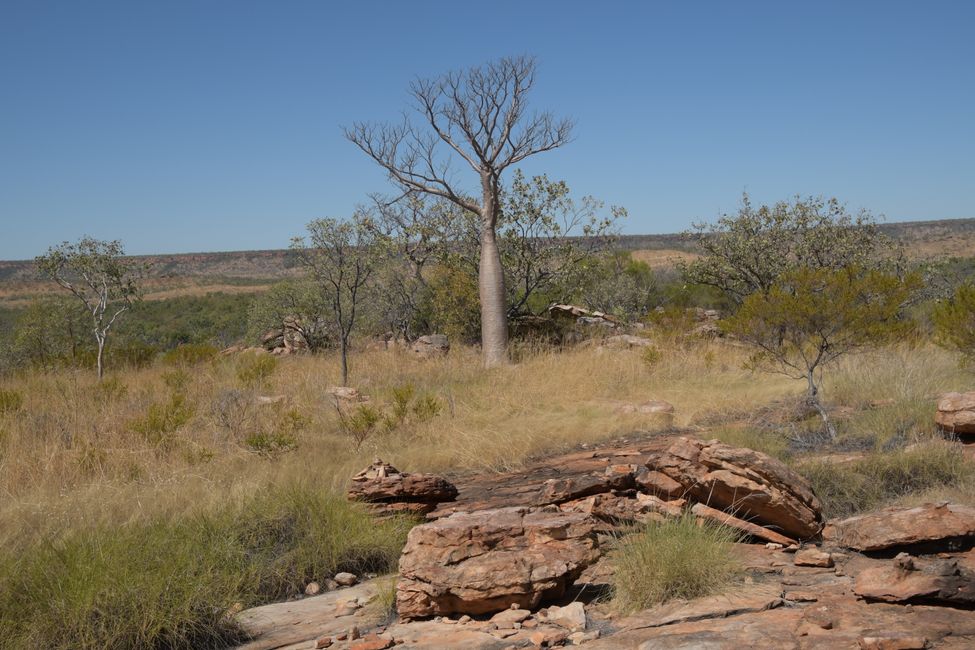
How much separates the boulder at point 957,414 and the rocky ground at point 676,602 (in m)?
2.33

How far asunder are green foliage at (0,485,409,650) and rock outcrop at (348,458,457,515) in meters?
0.21

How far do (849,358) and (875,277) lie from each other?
9.85ft

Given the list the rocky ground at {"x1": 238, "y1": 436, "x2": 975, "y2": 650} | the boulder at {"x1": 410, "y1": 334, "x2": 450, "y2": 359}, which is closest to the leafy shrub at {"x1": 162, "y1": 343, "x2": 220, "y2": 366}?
the boulder at {"x1": 410, "y1": 334, "x2": 450, "y2": 359}

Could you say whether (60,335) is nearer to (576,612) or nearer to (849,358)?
(849,358)

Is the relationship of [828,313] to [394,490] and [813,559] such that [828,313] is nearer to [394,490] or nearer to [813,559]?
[813,559]

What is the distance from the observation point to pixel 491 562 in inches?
137

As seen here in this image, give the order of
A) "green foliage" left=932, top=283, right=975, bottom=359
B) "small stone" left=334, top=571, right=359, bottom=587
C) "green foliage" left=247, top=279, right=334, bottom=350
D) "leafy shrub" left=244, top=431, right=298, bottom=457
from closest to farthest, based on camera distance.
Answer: "small stone" left=334, top=571, right=359, bottom=587 → "leafy shrub" left=244, top=431, right=298, bottom=457 → "green foliage" left=932, top=283, right=975, bottom=359 → "green foliage" left=247, top=279, right=334, bottom=350

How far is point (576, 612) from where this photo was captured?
323cm

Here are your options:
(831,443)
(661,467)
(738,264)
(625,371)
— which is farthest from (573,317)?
(661,467)

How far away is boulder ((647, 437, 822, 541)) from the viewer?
13.3 feet

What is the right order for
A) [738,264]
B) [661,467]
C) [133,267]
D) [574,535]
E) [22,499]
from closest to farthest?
[574,535] < [661,467] < [22,499] < [133,267] < [738,264]

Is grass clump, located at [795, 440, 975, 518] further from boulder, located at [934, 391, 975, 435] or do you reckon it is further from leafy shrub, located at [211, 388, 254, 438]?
leafy shrub, located at [211, 388, 254, 438]

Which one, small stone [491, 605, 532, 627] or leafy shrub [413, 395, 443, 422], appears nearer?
small stone [491, 605, 532, 627]

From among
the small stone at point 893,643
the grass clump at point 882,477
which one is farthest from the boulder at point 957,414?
the small stone at point 893,643
